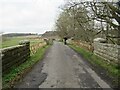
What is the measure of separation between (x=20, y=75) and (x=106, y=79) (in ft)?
12.7

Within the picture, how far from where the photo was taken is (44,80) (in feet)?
34.5

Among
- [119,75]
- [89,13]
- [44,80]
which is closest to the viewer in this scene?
[44,80]

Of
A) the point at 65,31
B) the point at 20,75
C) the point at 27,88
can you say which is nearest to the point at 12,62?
the point at 20,75

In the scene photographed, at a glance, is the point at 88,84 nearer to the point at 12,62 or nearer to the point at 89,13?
the point at 12,62

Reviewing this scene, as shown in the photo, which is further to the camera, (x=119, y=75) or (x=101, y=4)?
(x=101, y=4)

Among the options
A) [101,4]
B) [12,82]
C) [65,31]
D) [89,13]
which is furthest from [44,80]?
[65,31]

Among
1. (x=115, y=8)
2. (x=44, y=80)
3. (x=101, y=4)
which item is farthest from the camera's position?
(x=101, y=4)

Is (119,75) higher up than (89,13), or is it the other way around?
(89,13)

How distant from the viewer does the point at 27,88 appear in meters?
8.87

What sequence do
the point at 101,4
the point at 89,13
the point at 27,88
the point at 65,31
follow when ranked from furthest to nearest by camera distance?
1. the point at 65,31
2. the point at 89,13
3. the point at 101,4
4. the point at 27,88

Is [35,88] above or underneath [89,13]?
underneath

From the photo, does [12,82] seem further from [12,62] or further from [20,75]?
[12,62]

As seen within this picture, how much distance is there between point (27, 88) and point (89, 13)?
17.9 metres

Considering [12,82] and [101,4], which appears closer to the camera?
[12,82]
